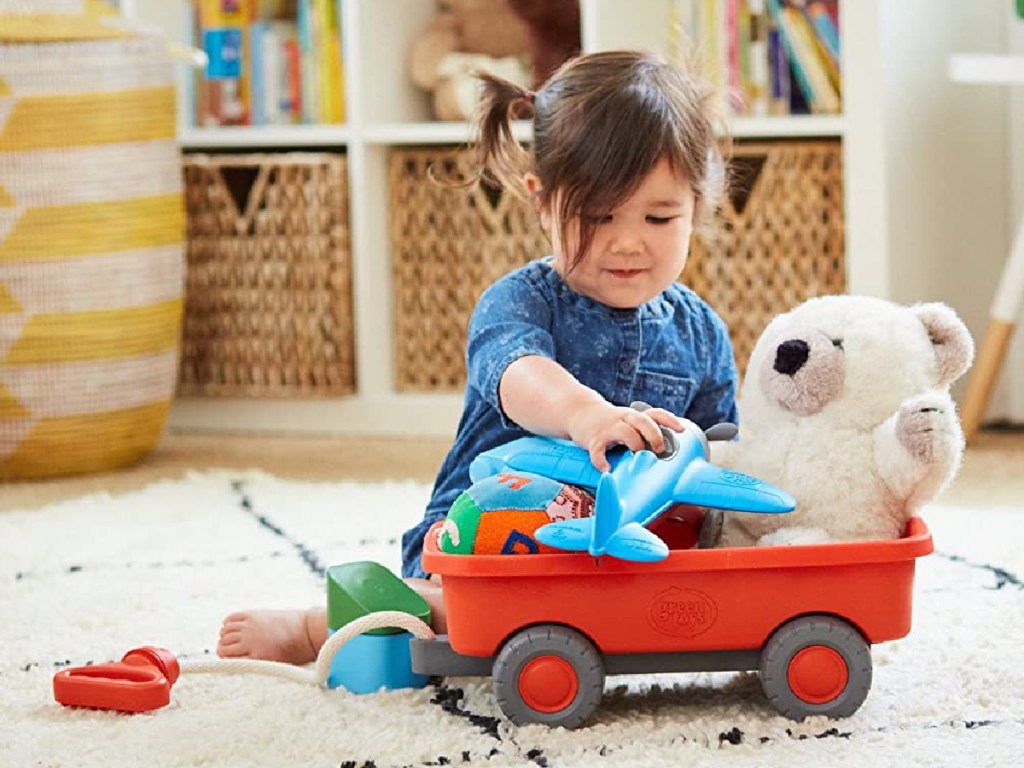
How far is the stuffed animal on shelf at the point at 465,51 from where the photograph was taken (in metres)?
2.31

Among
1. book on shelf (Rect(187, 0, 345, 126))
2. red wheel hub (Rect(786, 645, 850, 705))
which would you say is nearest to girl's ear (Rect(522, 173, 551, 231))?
red wheel hub (Rect(786, 645, 850, 705))

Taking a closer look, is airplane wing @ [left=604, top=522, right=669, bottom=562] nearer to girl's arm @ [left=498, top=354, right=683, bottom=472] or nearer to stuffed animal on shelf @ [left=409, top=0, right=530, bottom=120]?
girl's arm @ [left=498, top=354, right=683, bottom=472]

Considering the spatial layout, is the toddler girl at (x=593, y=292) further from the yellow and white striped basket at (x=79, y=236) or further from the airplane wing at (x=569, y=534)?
the yellow and white striped basket at (x=79, y=236)

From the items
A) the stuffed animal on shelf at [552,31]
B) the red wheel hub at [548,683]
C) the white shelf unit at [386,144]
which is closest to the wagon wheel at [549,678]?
the red wheel hub at [548,683]

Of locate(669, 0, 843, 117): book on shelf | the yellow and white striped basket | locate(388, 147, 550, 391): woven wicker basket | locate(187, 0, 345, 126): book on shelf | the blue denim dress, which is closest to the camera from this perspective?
the blue denim dress

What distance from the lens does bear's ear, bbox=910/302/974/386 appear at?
1.07 metres

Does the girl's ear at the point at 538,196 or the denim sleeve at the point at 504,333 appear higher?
the girl's ear at the point at 538,196

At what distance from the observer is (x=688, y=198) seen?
45.3 inches

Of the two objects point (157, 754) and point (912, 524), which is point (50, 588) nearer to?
point (157, 754)

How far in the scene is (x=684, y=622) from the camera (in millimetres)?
990

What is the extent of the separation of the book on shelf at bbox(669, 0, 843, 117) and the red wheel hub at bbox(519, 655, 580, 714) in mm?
1252

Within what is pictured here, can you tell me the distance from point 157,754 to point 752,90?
1.44 metres

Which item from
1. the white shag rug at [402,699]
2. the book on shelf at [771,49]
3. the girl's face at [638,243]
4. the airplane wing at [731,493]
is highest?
the book on shelf at [771,49]

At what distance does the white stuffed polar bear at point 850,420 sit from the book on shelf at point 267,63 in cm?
145
